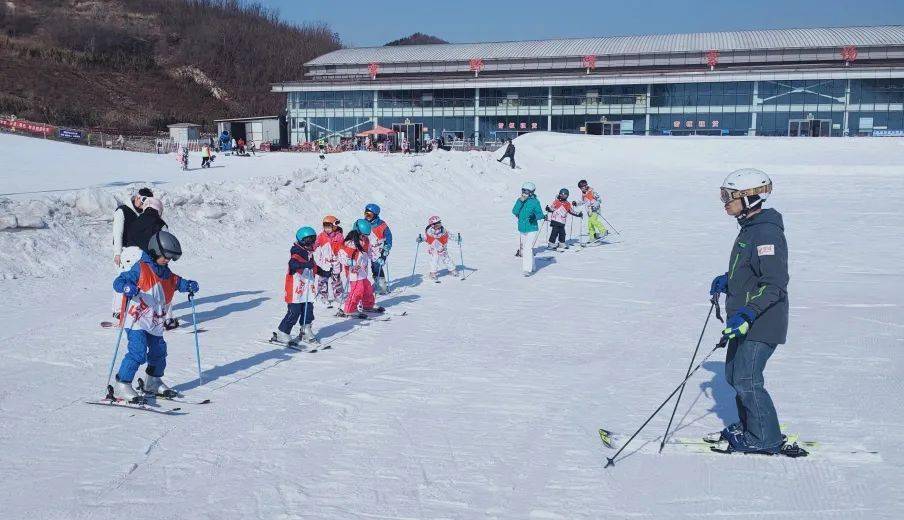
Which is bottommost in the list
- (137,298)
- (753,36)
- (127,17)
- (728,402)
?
(728,402)

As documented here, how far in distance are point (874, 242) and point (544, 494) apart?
15542 millimetres

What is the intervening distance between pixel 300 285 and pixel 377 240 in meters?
3.02

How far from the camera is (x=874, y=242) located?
57.6ft

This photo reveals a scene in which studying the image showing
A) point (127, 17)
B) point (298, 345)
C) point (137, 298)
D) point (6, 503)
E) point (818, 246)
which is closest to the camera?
point (6, 503)

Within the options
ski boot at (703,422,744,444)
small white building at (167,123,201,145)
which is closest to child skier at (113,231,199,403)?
ski boot at (703,422,744,444)

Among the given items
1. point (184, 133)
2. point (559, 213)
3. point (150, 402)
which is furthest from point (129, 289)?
point (184, 133)

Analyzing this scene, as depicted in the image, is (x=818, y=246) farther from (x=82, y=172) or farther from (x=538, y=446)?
(x=82, y=172)

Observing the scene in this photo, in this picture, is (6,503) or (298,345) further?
(298,345)

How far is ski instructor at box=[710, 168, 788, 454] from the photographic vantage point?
4914 mm

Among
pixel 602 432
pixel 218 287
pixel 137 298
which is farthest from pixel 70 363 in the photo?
pixel 602 432

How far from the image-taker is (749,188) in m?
5.07

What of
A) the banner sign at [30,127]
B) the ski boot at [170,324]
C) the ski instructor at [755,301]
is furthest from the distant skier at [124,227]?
the banner sign at [30,127]

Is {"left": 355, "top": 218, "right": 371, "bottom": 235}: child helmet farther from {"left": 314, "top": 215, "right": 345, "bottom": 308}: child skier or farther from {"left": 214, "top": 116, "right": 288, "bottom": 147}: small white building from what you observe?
{"left": 214, "top": 116, "right": 288, "bottom": 147}: small white building

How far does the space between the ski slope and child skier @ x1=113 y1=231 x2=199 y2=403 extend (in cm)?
31
